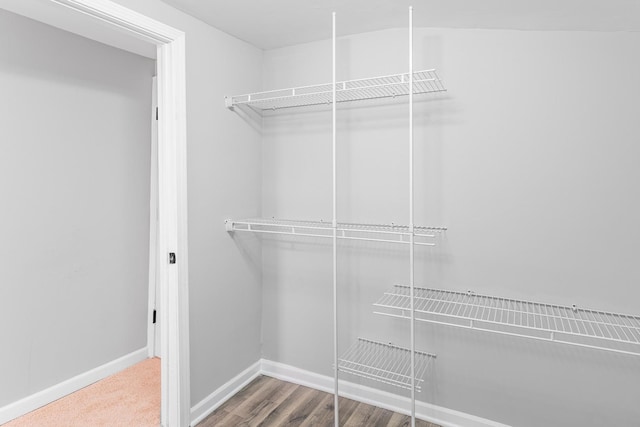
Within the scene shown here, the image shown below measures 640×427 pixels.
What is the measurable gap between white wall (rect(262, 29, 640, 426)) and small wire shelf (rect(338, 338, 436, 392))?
0.20 ft

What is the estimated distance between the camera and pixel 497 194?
1841 millimetres

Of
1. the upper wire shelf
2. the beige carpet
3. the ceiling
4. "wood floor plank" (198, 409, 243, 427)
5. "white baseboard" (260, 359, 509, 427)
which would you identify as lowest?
"wood floor plank" (198, 409, 243, 427)

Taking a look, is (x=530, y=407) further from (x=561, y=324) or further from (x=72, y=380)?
(x=72, y=380)

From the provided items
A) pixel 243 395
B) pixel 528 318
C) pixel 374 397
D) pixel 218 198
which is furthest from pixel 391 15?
pixel 243 395

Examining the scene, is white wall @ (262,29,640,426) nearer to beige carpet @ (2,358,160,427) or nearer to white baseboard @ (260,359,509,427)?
white baseboard @ (260,359,509,427)

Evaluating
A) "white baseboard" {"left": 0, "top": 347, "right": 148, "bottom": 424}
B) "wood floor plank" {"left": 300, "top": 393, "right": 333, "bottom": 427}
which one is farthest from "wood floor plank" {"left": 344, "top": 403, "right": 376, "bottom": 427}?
"white baseboard" {"left": 0, "top": 347, "right": 148, "bottom": 424}

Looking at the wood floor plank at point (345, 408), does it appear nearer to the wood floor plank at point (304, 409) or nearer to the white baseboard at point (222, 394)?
the wood floor plank at point (304, 409)

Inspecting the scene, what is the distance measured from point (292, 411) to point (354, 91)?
5.94ft

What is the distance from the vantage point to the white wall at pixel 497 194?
165cm

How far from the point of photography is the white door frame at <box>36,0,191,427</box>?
1.88 meters

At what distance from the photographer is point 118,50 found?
2.56 meters

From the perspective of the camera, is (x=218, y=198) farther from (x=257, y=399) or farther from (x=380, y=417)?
(x=380, y=417)

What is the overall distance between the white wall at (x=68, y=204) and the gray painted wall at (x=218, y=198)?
873 millimetres

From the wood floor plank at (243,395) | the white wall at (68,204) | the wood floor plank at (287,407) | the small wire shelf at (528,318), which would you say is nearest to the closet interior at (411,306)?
the small wire shelf at (528,318)
